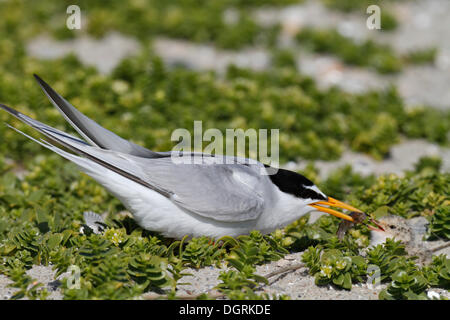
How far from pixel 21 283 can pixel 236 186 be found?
161 centimetres

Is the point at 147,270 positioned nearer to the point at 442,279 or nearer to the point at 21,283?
the point at 21,283

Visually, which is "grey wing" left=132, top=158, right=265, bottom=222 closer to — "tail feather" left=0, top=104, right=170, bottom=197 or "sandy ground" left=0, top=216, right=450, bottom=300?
"tail feather" left=0, top=104, right=170, bottom=197

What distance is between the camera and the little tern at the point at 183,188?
4223 mm

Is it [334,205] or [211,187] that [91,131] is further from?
[334,205]

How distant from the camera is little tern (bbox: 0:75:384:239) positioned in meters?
4.22

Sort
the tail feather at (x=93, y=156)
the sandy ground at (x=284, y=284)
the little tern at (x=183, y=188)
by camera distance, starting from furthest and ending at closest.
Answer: the little tern at (x=183, y=188) < the tail feather at (x=93, y=156) < the sandy ground at (x=284, y=284)

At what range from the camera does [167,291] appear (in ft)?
12.6

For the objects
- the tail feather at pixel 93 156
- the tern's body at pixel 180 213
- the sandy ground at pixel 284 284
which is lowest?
the sandy ground at pixel 284 284

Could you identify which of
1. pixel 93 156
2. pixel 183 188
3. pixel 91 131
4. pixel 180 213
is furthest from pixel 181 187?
pixel 91 131

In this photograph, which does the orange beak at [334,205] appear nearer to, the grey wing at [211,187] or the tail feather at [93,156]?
the grey wing at [211,187]

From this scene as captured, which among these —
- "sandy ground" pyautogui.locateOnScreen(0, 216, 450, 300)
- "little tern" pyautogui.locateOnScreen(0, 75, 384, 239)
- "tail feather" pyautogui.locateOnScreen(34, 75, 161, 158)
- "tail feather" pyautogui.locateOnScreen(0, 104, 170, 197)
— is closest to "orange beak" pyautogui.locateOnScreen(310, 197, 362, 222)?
"little tern" pyautogui.locateOnScreen(0, 75, 384, 239)

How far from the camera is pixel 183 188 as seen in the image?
14.2 ft

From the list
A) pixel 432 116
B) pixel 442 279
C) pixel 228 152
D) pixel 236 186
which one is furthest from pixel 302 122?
pixel 442 279

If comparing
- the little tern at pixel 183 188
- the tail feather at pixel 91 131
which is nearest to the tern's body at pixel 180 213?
the little tern at pixel 183 188
